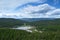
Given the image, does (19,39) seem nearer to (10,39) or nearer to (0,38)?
(10,39)

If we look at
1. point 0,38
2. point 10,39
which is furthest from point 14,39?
point 0,38

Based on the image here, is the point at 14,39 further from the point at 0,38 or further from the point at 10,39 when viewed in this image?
the point at 0,38

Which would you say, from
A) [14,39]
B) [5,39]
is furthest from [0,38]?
[14,39]

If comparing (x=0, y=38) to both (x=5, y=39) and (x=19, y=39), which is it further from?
(x=19, y=39)

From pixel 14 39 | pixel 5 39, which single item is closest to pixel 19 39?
pixel 14 39

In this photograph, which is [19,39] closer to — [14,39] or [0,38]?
[14,39]
